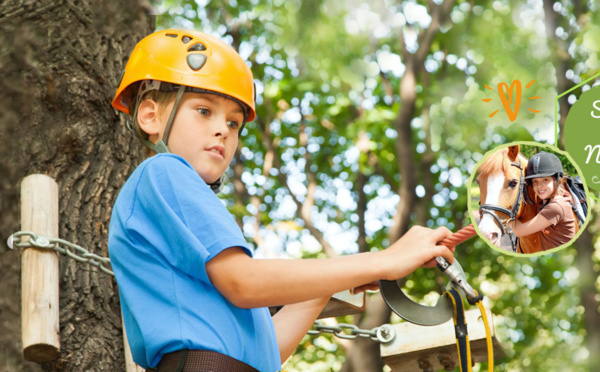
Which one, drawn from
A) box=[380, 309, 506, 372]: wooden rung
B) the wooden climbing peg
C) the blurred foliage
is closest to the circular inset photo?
box=[380, 309, 506, 372]: wooden rung

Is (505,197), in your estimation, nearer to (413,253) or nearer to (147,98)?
(413,253)

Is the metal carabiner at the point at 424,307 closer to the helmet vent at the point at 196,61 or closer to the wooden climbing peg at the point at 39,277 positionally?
the helmet vent at the point at 196,61

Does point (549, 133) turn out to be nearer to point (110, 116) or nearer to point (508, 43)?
point (508, 43)

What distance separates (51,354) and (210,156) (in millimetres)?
1089

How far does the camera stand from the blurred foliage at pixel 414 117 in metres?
8.85

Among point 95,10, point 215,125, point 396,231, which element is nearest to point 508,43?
point 396,231

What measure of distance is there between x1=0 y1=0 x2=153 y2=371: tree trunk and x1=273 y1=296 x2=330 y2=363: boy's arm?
866 mm

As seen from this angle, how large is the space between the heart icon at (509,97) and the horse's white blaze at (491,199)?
5723 mm

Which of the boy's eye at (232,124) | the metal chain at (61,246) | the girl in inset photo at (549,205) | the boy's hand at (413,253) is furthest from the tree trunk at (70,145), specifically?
the girl in inset photo at (549,205)

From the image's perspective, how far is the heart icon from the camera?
311 inches

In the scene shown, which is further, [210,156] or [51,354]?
[51,354]

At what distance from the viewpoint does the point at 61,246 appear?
2783 mm

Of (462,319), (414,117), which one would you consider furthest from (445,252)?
(414,117)

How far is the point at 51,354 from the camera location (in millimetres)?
2551
